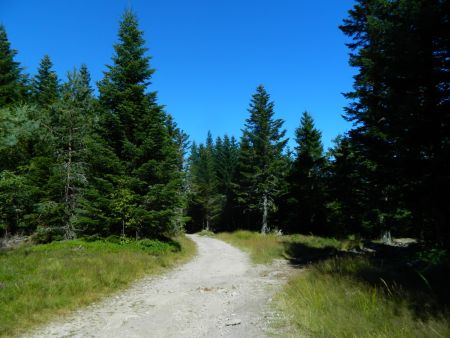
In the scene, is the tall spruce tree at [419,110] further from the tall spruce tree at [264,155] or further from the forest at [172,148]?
the tall spruce tree at [264,155]

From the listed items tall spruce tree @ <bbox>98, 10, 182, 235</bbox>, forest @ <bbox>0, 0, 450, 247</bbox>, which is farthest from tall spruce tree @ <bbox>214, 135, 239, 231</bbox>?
tall spruce tree @ <bbox>98, 10, 182, 235</bbox>

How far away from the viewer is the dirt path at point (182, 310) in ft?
20.0

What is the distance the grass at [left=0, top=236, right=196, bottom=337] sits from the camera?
7.04 metres

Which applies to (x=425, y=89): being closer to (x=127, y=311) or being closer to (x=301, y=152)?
(x=127, y=311)

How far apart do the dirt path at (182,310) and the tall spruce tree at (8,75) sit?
991 inches

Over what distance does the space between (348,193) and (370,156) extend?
405 inches

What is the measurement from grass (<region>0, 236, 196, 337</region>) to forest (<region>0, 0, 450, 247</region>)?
2540 millimetres

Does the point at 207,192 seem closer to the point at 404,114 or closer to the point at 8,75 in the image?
the point at 8,75

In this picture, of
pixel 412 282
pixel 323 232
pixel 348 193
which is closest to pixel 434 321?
pixel 412 282

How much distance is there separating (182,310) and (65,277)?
4.46 metres

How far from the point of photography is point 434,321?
508 cm

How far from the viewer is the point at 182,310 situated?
744cm

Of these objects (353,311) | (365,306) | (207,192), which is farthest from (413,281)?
(207,192)

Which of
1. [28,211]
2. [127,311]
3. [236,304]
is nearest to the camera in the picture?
[127,311]
